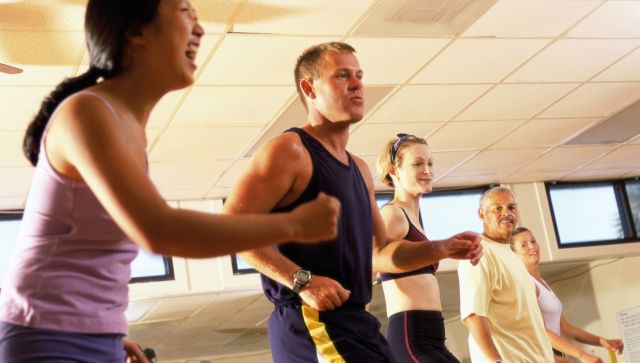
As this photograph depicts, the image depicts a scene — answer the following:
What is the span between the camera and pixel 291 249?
220 centimetres

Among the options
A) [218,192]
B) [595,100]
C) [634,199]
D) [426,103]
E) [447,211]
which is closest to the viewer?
[426,103]

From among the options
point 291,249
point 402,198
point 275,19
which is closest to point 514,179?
point 275,19

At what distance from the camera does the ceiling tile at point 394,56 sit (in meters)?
5.01

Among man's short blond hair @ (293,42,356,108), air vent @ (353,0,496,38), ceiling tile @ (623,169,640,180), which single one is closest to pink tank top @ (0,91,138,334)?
man's short blond hair @ (293,42,356,108)

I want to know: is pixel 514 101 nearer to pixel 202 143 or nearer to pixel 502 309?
pixel 202 143

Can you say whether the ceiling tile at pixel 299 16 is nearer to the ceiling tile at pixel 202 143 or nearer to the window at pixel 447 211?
the ceiling tile at pixel 202 143

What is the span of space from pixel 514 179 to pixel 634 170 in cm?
127

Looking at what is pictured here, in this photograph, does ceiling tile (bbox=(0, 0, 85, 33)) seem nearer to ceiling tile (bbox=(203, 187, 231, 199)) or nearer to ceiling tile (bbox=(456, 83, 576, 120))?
ceiling tile (bbox=(456, 83, 576, 120))

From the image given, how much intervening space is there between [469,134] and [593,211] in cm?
284

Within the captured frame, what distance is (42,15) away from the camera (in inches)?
163

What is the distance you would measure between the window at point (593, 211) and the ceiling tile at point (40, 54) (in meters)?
5.80

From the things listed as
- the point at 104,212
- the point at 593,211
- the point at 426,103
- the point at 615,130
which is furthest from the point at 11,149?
the point at 593,211

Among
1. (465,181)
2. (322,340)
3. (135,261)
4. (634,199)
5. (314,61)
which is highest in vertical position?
(465,181)

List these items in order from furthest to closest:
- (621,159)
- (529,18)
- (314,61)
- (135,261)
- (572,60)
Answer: (621,159), (135,261), (572,60), (529,18), (314,61)
